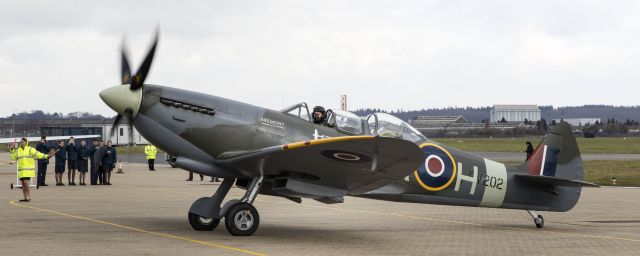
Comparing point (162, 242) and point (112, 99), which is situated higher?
point (112, 99)

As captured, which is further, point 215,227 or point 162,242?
point 215,227

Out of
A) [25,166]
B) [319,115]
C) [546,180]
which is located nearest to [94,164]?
[25,166]

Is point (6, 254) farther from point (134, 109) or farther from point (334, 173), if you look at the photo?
point (334, 173)

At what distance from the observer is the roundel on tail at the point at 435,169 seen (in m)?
13.7

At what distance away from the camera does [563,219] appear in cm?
1664

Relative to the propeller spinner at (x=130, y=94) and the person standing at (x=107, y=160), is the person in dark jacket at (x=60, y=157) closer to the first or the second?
the person standing at (x=107, y=160)

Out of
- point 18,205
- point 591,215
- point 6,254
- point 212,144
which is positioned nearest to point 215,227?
point 212,144

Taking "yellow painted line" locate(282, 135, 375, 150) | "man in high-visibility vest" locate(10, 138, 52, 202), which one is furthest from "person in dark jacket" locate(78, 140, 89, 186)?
"yellow painted line" locate(282, 135, 375, 150)

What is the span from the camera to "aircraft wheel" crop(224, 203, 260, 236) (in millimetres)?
12383

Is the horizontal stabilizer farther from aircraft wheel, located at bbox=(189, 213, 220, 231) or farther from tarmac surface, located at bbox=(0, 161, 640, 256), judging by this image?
aircraft wheel, located at bbox=(189, 213, 220, 231)

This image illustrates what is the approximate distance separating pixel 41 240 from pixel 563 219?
9.65 m

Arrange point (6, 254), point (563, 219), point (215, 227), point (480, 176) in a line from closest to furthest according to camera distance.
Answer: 1. point (6, 254)
2. point (215, 227)
3. point (480, 176)
4. point (563, 219)

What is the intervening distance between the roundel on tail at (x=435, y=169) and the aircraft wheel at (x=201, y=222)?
126 inches

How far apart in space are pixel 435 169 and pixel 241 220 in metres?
3.26
